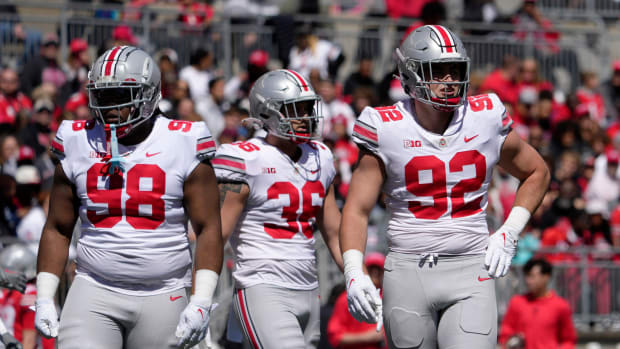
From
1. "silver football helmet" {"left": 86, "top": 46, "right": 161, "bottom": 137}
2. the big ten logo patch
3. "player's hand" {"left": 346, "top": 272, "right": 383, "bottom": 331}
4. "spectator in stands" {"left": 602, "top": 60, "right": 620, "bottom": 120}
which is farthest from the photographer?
"spectator in stands" {"left": 602, "top": 60, "right": 620, "bottom": 120}

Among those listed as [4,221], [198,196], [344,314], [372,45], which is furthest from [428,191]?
[372,45]

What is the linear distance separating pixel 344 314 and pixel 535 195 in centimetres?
335

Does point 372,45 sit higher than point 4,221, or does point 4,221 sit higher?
point 372,45

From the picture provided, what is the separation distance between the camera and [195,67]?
42.2 ft

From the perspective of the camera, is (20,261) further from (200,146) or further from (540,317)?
(540,317)

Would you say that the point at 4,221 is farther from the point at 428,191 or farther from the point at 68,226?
the point at 428,191

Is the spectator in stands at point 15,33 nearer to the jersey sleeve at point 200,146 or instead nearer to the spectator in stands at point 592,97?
the spectator in stands at point 592,97

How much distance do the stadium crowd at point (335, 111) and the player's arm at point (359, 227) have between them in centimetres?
416

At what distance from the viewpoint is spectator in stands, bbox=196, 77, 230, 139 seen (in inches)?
474

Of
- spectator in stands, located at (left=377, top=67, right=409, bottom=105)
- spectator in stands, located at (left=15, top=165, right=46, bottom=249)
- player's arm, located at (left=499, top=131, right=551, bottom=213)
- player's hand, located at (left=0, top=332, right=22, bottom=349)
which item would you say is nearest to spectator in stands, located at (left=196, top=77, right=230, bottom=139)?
spectator in stands, located at (left=377, top=67, right=409, bottom=105)

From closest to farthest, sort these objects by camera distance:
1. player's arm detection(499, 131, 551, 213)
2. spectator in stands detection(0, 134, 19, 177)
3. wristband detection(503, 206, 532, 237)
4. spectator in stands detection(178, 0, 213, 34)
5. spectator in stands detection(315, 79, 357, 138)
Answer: wristband detection(503, 206, 532, 237) < player's arm detection(499, 131, 551, 213) < spectator in stands detection(0, 134, 19, 177) < spectator in stands detection(315, 79, 357, 138) < spectator in stands detection(178, 0, 213, 34)

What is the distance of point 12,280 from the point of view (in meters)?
5.86

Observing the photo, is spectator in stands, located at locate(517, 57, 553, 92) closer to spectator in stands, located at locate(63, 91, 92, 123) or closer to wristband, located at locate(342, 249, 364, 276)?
spectator in stands, located at locate(63, 91, 92, 123)

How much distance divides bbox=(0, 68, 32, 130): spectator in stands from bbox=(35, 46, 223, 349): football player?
669cm
